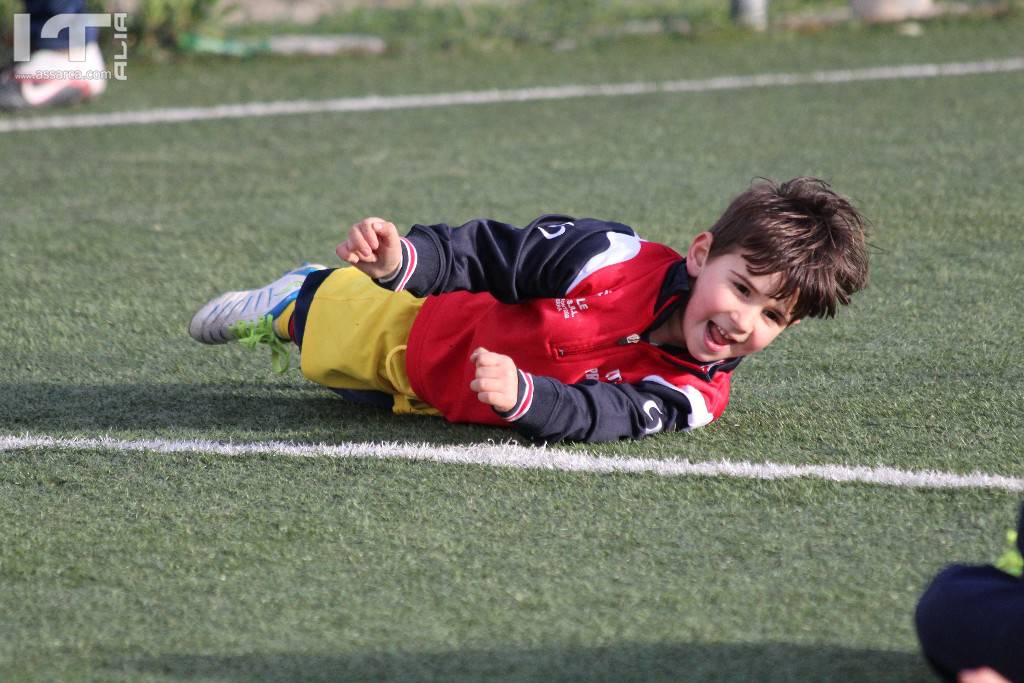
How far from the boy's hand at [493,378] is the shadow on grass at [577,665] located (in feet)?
1.78

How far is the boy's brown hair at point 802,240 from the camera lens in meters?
2.44

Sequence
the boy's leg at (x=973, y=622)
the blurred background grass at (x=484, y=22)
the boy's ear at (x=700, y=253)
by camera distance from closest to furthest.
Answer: the boy's leg at (x=973, y=622) → the boy's ear at (x=700, y=253) → the blurred background grass at (x=484, y=22)

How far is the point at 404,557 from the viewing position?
7.04 ft

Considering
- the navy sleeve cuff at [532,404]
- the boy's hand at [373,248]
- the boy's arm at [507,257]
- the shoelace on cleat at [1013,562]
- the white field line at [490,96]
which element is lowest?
the white field line at [490,96]

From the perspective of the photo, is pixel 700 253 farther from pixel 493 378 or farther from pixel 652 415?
pixel 493 378

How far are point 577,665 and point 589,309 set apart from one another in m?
0.88

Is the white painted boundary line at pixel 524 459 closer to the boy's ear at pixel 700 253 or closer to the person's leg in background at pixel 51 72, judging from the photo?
the boy's ear at pixel 700 253

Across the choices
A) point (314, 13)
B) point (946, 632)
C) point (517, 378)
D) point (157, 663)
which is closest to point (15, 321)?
point (517, 378)

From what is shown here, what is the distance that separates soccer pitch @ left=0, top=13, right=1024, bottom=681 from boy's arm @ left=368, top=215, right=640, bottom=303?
0.93 ft

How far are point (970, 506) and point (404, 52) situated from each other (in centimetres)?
504

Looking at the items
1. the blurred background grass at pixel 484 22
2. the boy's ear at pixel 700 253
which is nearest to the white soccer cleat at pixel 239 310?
the boy's ear at pixel 700 253

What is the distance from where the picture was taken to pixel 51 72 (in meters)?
5.73

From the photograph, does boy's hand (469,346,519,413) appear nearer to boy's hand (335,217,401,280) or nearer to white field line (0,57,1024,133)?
boy's hand (335,217,401,280)

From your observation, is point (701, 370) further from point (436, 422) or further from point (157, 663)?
point (157, 663)
